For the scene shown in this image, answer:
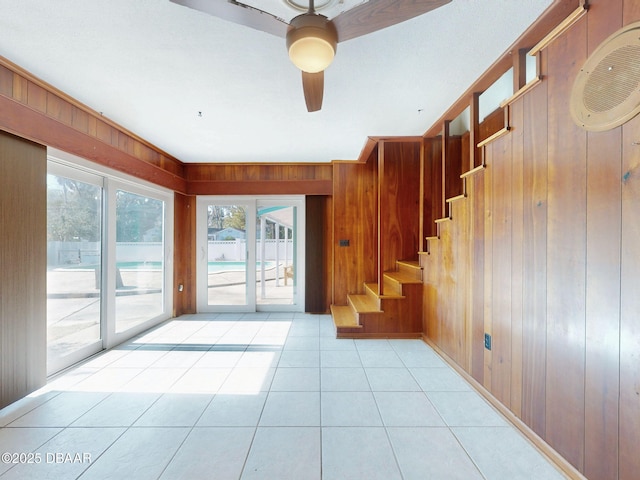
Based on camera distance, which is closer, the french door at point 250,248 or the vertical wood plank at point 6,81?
the vertical wood plank at point 6,81

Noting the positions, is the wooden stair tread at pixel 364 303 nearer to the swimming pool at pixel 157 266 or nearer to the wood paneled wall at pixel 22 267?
the swimming pool at pixel 157 266

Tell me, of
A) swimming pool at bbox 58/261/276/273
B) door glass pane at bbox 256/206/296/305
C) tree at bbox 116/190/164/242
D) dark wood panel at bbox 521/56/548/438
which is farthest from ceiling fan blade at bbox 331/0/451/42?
door glass pane at bbox 256/206/296/305

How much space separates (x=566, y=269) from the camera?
1.45m

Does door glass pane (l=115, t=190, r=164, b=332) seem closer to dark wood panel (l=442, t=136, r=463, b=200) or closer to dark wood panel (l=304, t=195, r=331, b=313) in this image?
dark wood panel (l=304, t=195, r=331, b=313)

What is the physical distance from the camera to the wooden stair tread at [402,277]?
3580 mm

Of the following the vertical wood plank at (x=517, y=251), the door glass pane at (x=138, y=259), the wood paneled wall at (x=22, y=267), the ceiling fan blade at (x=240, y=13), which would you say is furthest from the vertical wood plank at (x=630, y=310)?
the door glass pane at (x=138, y=259)

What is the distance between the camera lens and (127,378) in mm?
2484

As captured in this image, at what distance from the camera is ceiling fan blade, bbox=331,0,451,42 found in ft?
3.83

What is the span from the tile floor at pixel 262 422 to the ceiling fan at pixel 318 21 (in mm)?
2084

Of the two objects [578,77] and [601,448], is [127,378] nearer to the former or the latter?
[601,448]

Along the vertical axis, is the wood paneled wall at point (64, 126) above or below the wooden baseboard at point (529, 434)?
above

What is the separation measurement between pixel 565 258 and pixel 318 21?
1.68 metres

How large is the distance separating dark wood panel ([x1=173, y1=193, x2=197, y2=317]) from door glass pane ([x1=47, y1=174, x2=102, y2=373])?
4.91ft

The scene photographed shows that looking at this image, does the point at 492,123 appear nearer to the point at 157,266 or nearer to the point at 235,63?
the point at 235,63
